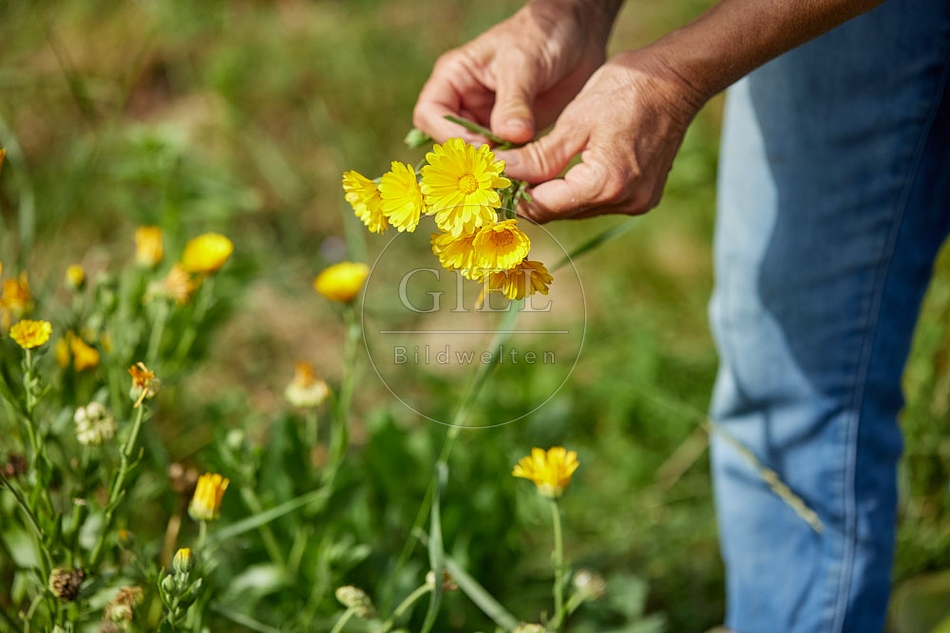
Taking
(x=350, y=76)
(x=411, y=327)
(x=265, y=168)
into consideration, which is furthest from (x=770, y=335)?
(x=350, y=76)

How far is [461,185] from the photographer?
66cm

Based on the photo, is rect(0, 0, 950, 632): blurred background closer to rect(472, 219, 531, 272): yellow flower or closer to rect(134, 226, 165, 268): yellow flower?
rect(134, 226, 165, 268): yellow flower

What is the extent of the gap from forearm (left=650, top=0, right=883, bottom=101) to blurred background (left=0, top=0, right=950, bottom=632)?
1.04ft

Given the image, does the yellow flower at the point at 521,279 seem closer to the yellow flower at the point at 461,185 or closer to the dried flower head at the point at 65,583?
the yellow flower at the point at 461,185

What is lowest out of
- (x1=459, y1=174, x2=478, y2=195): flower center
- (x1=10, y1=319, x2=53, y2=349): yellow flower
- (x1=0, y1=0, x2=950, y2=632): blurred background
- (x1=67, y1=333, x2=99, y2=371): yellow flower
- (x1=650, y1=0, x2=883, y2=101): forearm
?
(x1=0, y1=0, x2=950, y2=632): blurred background

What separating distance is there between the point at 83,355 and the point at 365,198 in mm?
501

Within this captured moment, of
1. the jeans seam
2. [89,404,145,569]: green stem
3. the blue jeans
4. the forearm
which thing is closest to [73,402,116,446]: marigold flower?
[89,404,145,569]: green stem

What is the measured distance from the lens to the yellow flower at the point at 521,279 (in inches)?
27.7

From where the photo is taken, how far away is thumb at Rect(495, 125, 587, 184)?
759 millimetres

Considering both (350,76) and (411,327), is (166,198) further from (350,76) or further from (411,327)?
(350,76)

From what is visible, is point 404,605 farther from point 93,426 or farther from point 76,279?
point 76,279

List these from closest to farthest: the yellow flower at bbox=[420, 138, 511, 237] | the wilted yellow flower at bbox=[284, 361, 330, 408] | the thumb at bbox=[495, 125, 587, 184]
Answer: the yellow flower at bbox=[420, 138, 511, 237]
the thumb at bbox=[495, 125, 587, 184]
the wilted yellow flower at bbox=[284, 361, 330, 408]

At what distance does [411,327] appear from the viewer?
1950mm


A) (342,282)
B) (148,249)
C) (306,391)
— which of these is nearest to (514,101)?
(342,282)
